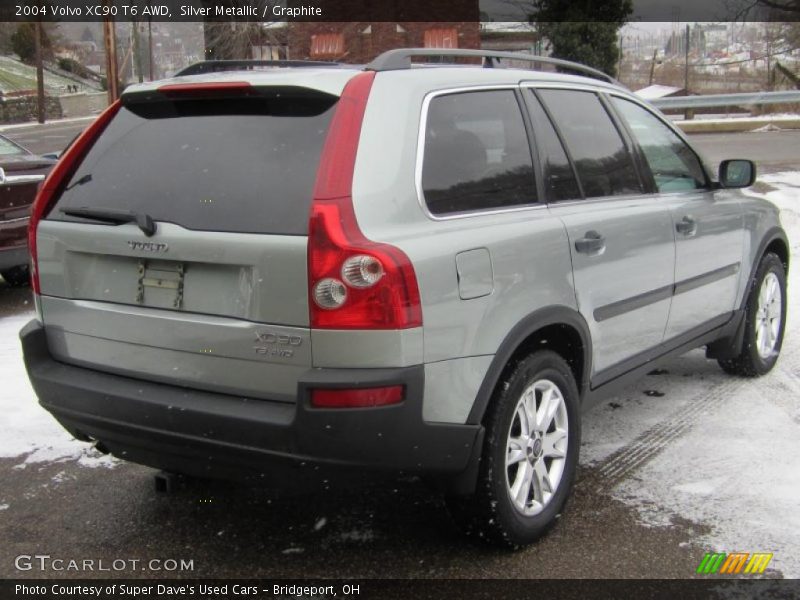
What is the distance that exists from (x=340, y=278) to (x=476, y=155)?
0.84m

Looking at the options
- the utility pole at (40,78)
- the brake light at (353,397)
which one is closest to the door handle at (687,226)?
the brake light at (353,397)

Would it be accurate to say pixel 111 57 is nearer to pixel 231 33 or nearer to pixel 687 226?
pixel 231 33

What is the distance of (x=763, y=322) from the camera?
17.9ft

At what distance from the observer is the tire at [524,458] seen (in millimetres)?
3117

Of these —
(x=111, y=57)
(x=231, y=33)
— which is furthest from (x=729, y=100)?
(x=231, y=33)

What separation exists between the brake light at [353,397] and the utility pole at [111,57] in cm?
1646

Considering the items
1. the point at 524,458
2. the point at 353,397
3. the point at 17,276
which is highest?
the point at 353,397

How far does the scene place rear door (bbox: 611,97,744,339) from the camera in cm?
436

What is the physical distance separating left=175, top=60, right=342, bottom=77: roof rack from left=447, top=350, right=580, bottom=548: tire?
4.59 feet

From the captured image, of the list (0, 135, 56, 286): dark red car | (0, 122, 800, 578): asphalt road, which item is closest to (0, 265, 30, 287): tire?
(0, 135, 56, 286): dark red car

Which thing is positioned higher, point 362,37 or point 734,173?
point 362,37

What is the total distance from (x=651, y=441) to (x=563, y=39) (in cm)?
2343

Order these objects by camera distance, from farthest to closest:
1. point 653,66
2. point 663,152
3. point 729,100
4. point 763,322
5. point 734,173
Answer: point 653,66
point 729,100
point 763,322
point 734,173
point 663,152

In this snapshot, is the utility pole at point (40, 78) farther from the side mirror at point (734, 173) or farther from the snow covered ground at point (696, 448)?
the side mirror at point (734, 173)
